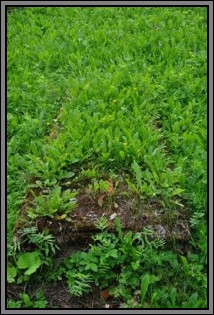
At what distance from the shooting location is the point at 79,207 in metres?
3.91

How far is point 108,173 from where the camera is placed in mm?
4207

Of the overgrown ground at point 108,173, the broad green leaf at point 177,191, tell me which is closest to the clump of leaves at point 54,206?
the overgrown ground at point 108,173

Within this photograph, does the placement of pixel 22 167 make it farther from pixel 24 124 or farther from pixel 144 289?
pixel 144 289

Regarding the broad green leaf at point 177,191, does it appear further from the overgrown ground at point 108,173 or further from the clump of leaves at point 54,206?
the clump of leaves at point 54,206

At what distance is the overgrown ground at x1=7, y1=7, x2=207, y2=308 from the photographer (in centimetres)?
356

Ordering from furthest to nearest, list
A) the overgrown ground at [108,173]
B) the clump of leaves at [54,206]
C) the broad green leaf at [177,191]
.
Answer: the broad green leaf at [177,191]
the clump of leaves at [54,206]
the overgrown ground at [108,173]

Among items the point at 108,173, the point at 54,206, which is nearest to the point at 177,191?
the point at 108,173

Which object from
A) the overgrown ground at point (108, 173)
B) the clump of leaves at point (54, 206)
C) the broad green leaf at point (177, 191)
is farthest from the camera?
the broad green leaf at point (177, 191)

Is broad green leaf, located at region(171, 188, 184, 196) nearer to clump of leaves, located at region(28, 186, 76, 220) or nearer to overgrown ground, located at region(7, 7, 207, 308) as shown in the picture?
overgrown ground, located at region(7, 7, 207, 308)

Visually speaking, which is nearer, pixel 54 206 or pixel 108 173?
pixel 54 206

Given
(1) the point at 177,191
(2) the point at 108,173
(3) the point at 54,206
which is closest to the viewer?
(3) the point at 54,206

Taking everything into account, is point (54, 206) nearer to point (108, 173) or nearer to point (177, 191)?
point (108, 173)

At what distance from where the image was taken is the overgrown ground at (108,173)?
11.7 ft

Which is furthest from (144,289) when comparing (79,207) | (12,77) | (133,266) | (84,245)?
(12,77)
